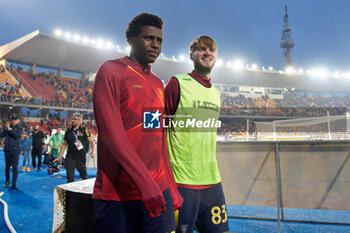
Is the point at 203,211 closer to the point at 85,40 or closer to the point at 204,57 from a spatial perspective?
the point at 204,57

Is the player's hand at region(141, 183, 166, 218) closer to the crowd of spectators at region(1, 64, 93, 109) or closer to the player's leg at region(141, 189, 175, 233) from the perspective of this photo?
the player's leg at region(141, 189, 175, 233)

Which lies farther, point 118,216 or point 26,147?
point 26,147

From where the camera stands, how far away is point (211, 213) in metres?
1.77

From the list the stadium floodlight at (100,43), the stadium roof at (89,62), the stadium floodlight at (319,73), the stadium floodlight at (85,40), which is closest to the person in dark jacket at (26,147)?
the stadium roof at (89,62)

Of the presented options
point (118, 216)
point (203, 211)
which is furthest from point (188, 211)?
point (118, 216)

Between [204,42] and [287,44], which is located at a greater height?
[287,44]

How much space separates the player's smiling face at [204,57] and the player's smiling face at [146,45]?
0.69m

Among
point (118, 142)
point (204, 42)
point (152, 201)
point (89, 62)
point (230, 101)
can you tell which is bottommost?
point (152, 201)

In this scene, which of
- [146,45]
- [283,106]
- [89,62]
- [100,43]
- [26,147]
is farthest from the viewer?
[283,106]

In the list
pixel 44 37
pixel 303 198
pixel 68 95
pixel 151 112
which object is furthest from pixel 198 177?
pixel 68 95

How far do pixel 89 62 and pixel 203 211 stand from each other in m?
33.1

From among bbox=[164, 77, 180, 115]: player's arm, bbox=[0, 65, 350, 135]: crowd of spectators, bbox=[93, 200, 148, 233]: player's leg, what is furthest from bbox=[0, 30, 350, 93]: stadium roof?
bbox=[93, 200, 148, 233]: player's leg

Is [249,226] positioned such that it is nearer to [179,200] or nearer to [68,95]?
[179,200]

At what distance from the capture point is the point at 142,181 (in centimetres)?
104
